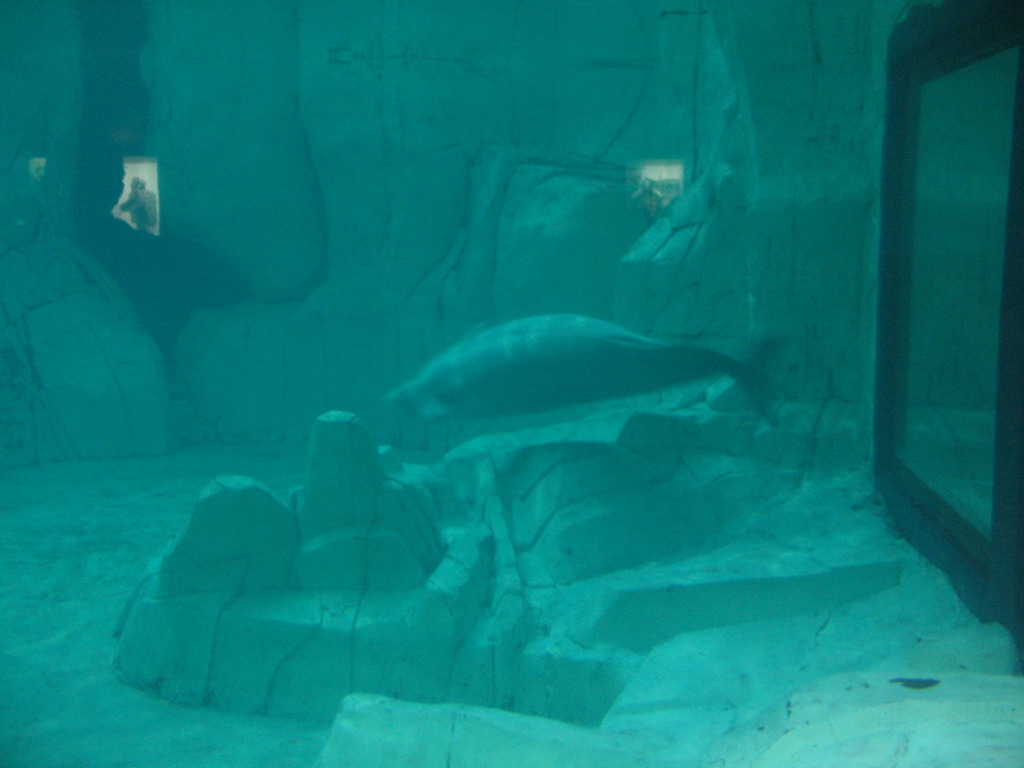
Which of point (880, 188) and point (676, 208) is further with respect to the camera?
point (676, 208)

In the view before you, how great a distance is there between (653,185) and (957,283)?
4691 millimetres

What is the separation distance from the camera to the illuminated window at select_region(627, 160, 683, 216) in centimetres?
799

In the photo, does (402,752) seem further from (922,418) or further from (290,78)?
(290,78)

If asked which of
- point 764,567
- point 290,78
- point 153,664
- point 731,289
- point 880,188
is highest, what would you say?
point 290,78

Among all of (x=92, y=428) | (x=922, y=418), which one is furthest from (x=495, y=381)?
(x=92, y=428)

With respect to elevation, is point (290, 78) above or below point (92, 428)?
above

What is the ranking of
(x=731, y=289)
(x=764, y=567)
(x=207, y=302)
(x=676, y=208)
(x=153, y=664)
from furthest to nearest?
(x=207, y=302) → (x=676, y=208) → (x=731, y=289) → (x=153, y=664) → (x=764, y=567)

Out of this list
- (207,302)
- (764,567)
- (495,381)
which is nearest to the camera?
(764,567)

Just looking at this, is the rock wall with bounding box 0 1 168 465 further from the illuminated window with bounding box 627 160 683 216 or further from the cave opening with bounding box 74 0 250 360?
the illuminated window with bounding box 627 160 683 216

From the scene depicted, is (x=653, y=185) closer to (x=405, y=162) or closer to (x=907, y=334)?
(x=405, y=162)

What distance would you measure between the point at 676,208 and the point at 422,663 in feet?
12.2

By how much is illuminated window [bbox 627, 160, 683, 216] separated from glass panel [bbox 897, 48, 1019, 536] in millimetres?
4276

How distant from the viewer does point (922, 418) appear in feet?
12.8

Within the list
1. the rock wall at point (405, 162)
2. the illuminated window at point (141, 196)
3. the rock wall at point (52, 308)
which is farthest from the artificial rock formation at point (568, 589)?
the illuminated window at point (141, 196)
